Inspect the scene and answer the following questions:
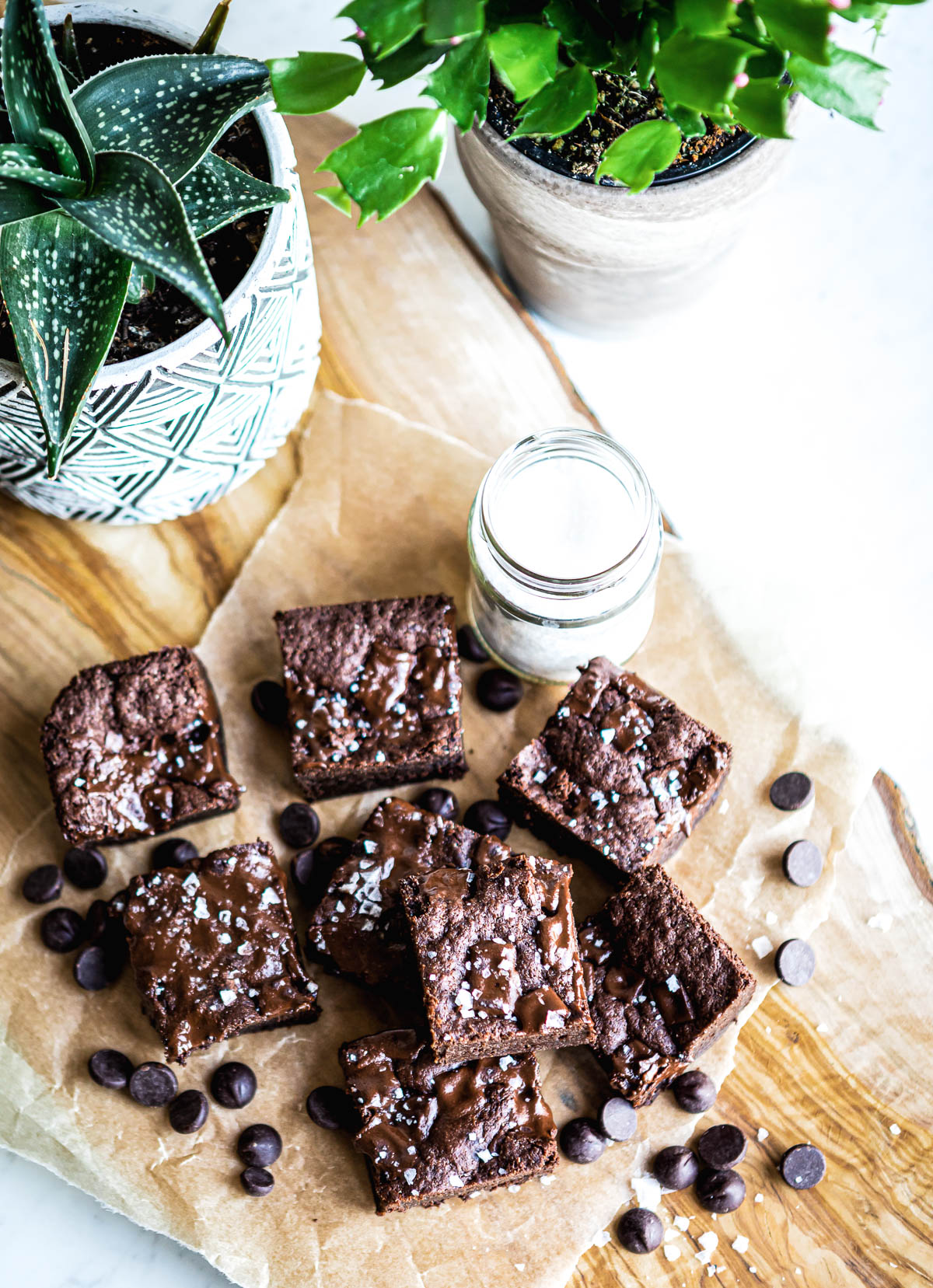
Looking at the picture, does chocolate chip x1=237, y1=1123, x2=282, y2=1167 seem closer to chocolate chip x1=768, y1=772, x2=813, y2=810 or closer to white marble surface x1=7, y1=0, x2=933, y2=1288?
white marble surface x1=7, y1=0, x2=933, y2=1288

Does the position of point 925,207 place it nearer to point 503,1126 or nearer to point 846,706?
point 846,706

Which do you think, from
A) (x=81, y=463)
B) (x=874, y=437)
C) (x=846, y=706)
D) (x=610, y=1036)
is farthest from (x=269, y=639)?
(x=874, y=437)

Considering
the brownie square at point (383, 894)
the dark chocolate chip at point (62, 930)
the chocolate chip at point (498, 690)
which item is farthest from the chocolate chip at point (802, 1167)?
the dark chocolate chip at point (62, 930)

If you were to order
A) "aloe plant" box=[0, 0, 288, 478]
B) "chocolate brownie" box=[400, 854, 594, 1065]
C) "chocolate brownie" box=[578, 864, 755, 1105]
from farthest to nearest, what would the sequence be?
"chocolate brownie" box=[578, 864, 755, 1105], "chocolate brownie" box=[400, 854, 594, 1065], "aloe plant" box=[0, 0, 288, 478]

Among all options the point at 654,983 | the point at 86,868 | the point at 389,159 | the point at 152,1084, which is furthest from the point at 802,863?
the point at 389,159

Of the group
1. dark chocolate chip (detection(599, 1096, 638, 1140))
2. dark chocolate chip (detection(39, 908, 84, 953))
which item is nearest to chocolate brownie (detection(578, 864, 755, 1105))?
dark chocolate chip (detection(599, 1096, 638, 1140))

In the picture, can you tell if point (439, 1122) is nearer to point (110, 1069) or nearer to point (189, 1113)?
point (189, 1113)

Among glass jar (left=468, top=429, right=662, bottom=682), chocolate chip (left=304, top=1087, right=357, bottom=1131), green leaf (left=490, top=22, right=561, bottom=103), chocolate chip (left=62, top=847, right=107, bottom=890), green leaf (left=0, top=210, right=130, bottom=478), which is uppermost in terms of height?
green leaf (left=490, top=22, right=561, bottom=103)

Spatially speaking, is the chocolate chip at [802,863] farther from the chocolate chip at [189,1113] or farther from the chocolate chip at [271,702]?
the chocolate chip at [189,1113]
